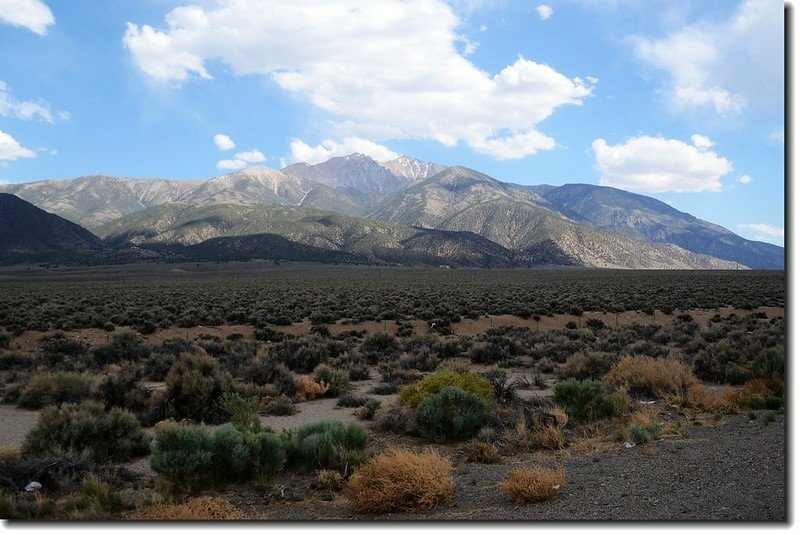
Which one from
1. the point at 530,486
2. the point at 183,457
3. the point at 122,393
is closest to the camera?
the point at 530,486

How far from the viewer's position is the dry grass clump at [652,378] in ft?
40.8

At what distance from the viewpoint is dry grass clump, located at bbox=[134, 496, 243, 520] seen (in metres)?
5.71

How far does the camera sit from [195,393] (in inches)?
469

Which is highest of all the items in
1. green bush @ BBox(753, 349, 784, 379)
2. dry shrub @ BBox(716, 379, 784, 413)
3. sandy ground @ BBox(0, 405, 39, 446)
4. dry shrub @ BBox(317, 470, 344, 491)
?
green bush @ BBox(753, 349, 784, 379)

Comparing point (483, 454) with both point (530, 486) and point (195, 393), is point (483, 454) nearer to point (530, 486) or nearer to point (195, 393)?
point (530, 486)

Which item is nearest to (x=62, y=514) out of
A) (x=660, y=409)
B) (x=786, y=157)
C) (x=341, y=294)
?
(x=786, y=157)

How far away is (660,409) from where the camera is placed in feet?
36.2

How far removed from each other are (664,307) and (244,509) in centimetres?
3610

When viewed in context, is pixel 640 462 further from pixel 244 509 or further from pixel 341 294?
pixel 341 294

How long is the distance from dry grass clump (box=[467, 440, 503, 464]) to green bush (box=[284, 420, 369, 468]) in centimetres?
174

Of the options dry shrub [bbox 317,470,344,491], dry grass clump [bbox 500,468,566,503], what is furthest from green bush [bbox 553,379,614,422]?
dry shrub [bbox 317,470,344,491]

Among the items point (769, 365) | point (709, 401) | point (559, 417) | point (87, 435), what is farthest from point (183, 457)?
point (769, 365)

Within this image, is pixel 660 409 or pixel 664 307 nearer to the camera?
pixel 660 409

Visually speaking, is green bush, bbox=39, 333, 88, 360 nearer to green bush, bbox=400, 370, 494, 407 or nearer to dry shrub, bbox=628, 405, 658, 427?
green bush, bbox=400, 370, 494, 407
